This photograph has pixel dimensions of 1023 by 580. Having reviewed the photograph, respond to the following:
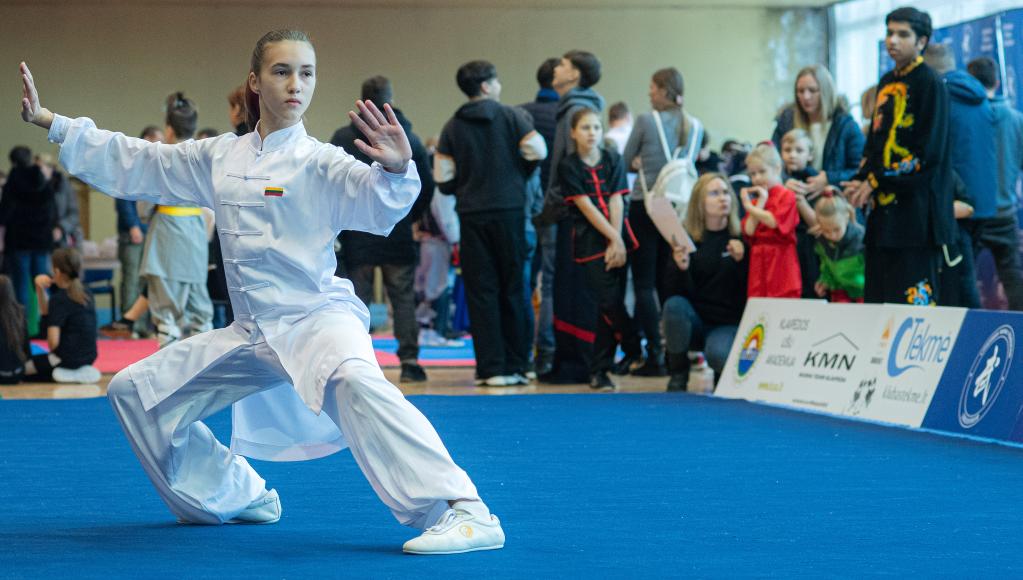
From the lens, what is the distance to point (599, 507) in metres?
3.89

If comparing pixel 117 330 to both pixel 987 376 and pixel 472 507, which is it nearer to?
pixel 987 376

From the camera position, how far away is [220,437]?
18.5 feet

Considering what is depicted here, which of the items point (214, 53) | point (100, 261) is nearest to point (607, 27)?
point (214, 53)

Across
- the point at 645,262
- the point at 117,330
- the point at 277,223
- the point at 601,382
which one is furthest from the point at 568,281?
the point at 117,330

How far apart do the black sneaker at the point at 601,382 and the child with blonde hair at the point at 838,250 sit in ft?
4.34

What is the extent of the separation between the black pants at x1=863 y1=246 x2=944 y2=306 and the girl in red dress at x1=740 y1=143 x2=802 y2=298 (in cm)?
84

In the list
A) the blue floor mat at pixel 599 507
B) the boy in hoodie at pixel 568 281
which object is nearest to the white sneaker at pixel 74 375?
the blue floor mat at pixel 599 507

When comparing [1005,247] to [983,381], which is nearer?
[983,381]

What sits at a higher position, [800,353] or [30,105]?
[30,105]

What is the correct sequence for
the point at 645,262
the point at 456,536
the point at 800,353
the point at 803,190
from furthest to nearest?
the point at 645,262
the point at 803,190
the point at 800,353
the point at 456,536

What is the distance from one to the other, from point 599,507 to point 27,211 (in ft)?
30.5

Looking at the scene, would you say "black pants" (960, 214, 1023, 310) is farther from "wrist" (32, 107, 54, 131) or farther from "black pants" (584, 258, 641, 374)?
"wrist" (32, 107, 54, 131)

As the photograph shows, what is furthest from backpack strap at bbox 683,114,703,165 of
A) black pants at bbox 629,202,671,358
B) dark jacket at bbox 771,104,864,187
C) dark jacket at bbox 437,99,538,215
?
dark jacket at bbox 437,99,538,215

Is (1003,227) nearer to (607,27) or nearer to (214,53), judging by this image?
(607,27)
